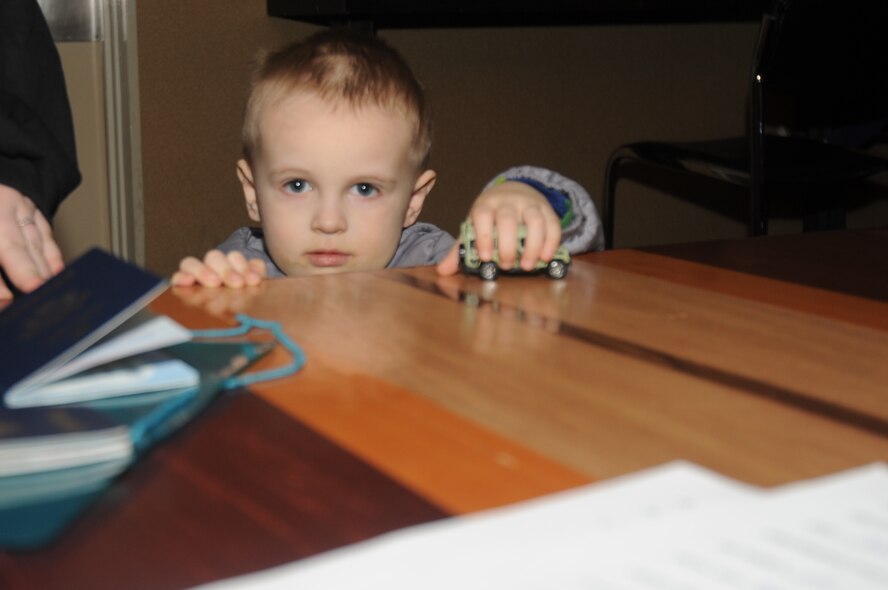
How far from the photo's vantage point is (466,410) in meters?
0.52

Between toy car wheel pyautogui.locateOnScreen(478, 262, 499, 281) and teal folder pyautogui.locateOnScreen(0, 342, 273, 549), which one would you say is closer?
teal folder pyautogui.locateOnScreen(0, 342, 273, 549)

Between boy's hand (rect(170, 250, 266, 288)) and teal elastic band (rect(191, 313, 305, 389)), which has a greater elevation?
boy's hand (rect(170, 250, 266, 288))

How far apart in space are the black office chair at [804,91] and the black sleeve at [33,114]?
49.1 inches

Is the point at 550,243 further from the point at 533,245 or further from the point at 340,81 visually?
the point at 340,81

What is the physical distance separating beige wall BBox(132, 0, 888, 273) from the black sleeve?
1.10m

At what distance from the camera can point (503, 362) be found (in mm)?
611

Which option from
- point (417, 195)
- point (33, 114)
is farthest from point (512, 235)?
point (33, 114)

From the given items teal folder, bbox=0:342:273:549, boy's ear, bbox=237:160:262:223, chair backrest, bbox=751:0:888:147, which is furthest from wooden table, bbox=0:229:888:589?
chair backrest, bbox=751:0:888:147

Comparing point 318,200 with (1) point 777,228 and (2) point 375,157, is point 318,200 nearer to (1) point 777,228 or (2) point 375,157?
(2) point 375,157

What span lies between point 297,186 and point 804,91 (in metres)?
1.28

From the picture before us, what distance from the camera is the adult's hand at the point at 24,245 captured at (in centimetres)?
100

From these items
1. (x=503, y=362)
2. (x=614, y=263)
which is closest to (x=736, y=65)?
(x=614, y=263)

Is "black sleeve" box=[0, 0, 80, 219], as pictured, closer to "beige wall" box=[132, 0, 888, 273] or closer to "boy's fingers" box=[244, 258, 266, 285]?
"boy's fingers" box=[244, 258, 266, 285]

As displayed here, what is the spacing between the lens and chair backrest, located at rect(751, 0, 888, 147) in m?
2.09
